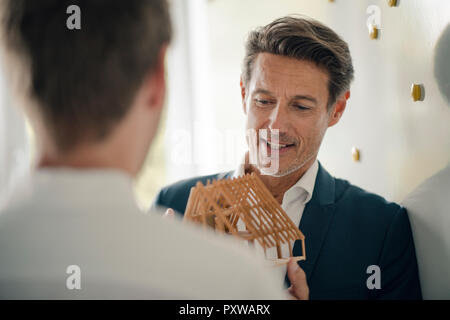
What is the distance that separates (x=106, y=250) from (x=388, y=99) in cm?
82

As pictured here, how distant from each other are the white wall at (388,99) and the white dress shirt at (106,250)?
0.65 meters

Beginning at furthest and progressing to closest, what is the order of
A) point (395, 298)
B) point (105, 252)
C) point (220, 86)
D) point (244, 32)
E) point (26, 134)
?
point (26, 134)
point (220, 86)
point (244, 32)
point (395, 298)
point (105, 252)

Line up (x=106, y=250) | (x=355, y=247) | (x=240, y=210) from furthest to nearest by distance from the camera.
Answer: (x=355, y=247), (x=240, y=210), (x=106, y=250)

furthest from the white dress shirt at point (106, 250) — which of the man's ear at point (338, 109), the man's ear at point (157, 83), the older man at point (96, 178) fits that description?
the man's ear at point (338, 109)

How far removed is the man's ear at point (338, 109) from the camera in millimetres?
1139

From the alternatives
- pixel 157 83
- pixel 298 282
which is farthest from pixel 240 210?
pixel 157 83

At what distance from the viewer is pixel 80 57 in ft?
1.57

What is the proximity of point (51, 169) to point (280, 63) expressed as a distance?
71 centimetres

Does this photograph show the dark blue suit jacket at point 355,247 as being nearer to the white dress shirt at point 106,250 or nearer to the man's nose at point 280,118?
the man's nose at point 280,118

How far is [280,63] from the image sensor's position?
3.52ft

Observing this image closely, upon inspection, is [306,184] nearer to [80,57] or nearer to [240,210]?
[240,210]
